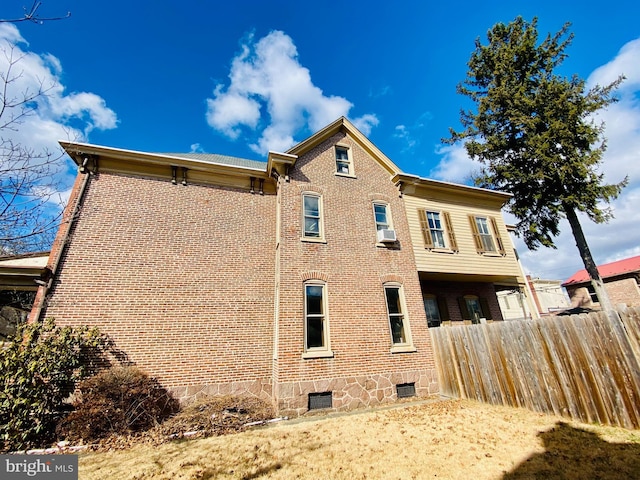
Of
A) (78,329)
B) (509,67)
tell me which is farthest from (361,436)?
(509,67)

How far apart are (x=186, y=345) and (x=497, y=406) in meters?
8.64

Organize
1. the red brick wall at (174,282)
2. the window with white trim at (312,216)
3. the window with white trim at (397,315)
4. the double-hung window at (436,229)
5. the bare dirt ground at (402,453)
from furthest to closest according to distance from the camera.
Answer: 1. the double-hung window at (436,229)
2. the window with white trim at (312,216)
3. the window with white trim at (397,315)
4. the red brick wall at (174,282)
5. the bare dirt ground at (402,453)

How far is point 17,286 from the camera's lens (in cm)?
748

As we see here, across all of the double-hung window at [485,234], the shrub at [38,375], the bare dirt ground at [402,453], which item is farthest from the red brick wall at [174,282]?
the double-hung window at [485,234]

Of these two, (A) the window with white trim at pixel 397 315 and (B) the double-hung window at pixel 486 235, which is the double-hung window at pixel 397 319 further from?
(B) the double-hung window at pixel 486 235

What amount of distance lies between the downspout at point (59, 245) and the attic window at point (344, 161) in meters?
8.67

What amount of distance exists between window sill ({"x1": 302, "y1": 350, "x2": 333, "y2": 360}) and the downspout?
684 centimetres

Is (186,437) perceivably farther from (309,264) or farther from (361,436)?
(309,264)

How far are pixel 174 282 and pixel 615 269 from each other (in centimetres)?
3777

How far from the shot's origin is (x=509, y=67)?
17.2m

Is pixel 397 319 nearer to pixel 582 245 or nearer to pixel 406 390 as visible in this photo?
pixel 406 390

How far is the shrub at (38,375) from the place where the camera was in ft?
18.1

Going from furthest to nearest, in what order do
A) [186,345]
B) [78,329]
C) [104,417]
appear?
[186,345], [78,329], [104,417]

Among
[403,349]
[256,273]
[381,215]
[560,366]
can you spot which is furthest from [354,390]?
[381,215]
